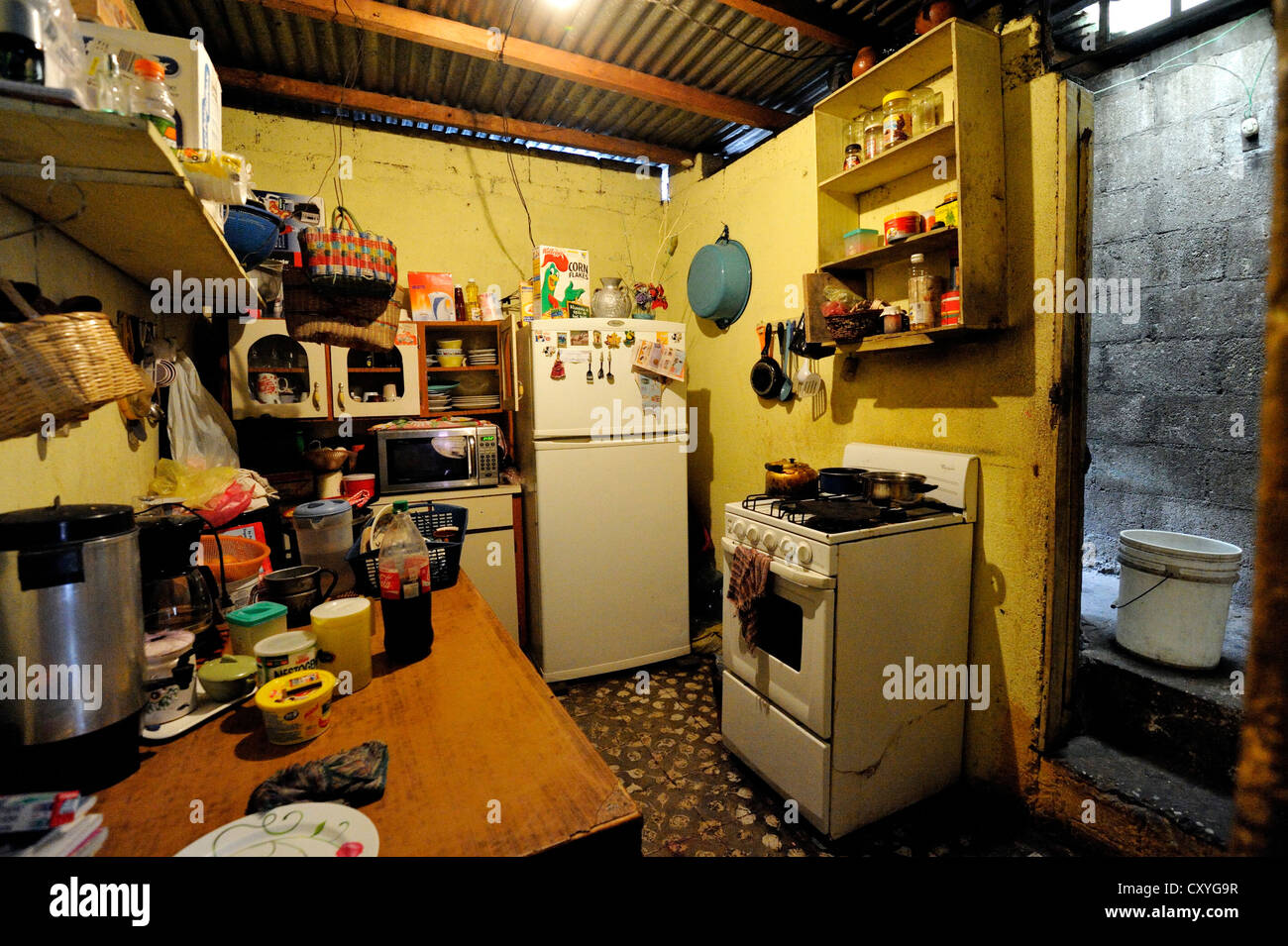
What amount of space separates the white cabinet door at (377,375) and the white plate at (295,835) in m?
2.61

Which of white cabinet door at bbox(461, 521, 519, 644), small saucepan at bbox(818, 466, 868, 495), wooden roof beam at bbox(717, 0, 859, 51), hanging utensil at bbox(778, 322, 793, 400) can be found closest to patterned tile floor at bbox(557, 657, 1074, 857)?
white cabinet door at bbox(461, 521, 519, 644)

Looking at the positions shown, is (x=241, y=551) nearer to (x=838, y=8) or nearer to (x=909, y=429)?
(x=909, y=429)

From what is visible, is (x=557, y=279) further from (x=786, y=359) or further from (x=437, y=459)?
(x=786, y=359)

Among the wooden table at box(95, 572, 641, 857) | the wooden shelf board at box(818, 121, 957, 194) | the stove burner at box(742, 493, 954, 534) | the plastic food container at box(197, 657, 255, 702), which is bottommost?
the wooden table at box(95, 572, 641, 857)

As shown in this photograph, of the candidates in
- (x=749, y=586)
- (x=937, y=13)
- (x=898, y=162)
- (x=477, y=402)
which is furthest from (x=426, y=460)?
(x=937, y=13)

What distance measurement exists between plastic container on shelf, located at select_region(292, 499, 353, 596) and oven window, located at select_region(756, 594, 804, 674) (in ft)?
4.57

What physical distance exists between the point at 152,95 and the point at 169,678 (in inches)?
40.7

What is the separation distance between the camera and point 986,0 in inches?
77.2

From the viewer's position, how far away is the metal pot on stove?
92.4 inches

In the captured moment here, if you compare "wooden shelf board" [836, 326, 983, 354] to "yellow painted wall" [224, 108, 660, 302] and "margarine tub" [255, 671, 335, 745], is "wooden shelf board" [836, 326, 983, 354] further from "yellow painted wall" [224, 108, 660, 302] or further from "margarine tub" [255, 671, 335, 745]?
"yellow painted wall" [224, 108, 660, 302]

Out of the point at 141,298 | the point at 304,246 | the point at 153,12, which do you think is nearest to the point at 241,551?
the point at 304,246

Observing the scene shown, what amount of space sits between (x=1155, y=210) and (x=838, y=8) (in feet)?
5.85

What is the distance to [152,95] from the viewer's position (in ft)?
3.14

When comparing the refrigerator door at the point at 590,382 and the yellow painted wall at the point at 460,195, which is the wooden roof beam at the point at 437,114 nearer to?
the yellow painted wall at the point at 460,195
